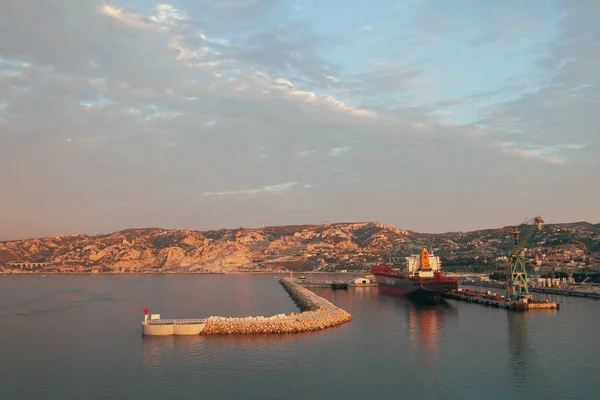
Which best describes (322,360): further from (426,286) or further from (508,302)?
(426,286)

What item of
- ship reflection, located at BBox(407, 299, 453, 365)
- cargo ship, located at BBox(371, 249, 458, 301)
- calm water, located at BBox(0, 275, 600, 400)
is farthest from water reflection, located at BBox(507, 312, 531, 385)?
cargo ship, located at BBox(371, 249, 458, 301)

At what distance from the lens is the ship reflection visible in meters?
37.3

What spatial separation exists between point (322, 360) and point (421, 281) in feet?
142

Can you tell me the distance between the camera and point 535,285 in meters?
91.4

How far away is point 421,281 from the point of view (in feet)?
241

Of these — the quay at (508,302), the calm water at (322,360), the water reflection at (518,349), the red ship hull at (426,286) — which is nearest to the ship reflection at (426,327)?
the calm water at (322,360)

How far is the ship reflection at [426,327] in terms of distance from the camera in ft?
122

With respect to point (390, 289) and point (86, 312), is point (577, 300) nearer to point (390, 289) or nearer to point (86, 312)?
point (390, 289)

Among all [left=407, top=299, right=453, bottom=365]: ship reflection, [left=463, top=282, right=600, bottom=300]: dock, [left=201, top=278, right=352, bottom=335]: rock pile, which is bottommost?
[left=407, top=299, right=453, bottom=365]: ship reflection

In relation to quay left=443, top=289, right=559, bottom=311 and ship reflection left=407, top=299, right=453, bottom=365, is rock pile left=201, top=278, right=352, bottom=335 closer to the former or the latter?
ship reflection left=407, top=299, right=453, bottom=365

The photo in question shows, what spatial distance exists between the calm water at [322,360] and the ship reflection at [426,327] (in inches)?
6.1

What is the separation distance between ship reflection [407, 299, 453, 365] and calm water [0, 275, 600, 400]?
156mm

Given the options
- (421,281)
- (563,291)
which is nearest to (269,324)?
(421,281)

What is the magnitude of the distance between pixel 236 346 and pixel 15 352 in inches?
646
